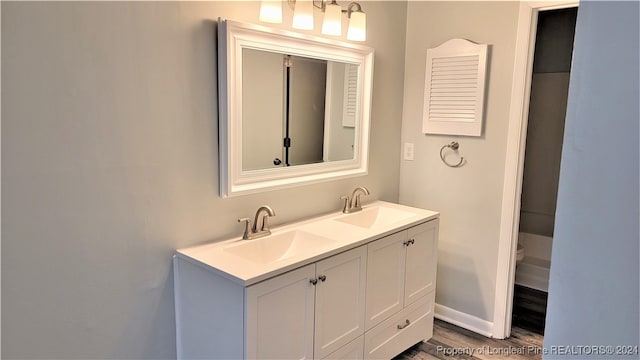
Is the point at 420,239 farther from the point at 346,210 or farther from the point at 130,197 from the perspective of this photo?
the point at 130,197

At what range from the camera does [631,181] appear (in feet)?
1.08

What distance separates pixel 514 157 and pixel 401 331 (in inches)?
46.0

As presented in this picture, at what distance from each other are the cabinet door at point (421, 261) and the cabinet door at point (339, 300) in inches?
16.3

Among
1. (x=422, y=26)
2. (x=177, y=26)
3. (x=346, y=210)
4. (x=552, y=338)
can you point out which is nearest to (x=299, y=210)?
(x=346, y=210)

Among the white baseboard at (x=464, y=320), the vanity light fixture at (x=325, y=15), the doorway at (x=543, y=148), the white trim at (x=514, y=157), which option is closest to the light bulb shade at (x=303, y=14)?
the vanity light fixture at (x=325, y=15)

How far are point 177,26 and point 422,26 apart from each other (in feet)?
5.51

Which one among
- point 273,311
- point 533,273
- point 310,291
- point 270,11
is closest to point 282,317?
point 273,311

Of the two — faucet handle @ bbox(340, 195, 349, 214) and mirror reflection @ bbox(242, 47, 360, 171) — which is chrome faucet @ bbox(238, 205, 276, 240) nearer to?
mirror reflection @ bbox(242, 47, 360, 171)

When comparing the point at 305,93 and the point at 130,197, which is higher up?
the point at 305,93

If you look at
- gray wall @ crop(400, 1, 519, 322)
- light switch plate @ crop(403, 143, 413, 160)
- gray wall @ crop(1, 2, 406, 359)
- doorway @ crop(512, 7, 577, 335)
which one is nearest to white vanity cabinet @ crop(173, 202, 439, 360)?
gray wall @ crop(1, 2, 406, 359)

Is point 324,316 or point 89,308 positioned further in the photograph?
point 324,316

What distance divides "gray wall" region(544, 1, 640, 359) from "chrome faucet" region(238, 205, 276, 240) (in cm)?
173

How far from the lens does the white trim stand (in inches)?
96.2

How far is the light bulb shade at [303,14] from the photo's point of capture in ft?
6.79
